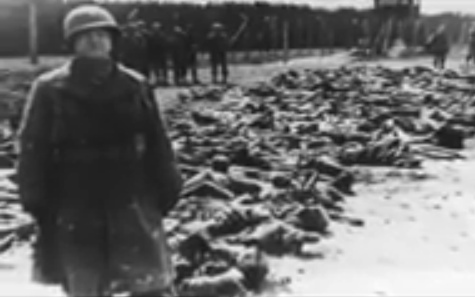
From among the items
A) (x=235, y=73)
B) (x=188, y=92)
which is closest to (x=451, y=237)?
(x=188, y=92)

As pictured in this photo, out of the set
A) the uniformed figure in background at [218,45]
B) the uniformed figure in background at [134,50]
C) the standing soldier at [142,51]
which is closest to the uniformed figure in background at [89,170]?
the uniformed figure in background at [134,50]

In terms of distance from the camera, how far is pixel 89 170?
11.5 ft

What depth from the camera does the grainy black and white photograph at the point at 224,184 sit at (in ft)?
11.5

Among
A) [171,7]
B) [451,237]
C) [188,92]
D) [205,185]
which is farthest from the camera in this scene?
[171,7]

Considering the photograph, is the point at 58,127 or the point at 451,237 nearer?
the point at 58,127

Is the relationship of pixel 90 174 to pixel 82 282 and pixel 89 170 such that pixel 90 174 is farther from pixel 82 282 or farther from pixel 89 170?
pixel 82 282

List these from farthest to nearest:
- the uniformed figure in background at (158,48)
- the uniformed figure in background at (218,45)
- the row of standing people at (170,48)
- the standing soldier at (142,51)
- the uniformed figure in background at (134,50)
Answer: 1. the uniformed figure in background at (218,45)
2. the uniformed figure in background at (158,48)
3. the row of standing people at (170,48)
4. the standing soldier at (142,51)
5. the uniformed figure in background at (134,50)

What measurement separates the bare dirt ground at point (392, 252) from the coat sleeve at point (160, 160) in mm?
1846

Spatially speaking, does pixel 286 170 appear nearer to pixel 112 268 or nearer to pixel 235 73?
pixel 112 268

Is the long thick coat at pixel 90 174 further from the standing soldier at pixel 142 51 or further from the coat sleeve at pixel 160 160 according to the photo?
the standing soldier at pixel 142 51

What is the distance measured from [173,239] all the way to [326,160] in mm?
3784

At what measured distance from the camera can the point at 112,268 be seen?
11.6ft

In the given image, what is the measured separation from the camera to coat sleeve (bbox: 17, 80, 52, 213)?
11.3 feet

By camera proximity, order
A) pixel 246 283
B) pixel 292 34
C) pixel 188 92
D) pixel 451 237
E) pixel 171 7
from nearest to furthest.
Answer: pixel 246 283 < pixel 451 237 < pixel 188 92 < pixel 171 7 < pixel 292 34
